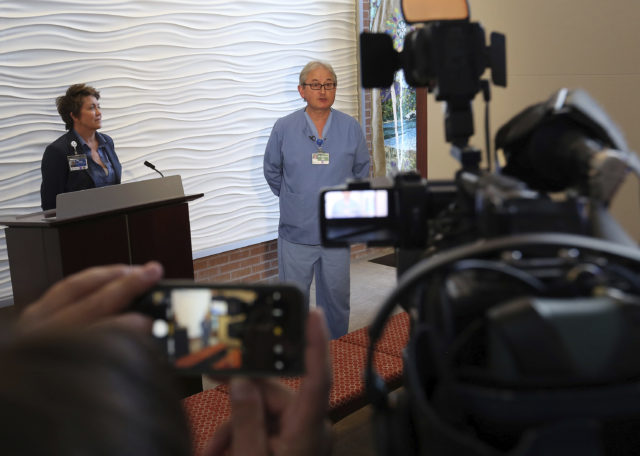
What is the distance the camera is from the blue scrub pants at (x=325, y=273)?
3832 mm

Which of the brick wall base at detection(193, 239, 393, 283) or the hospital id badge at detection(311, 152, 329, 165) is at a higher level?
the hospital id badge at detection(311, 152, 329, 165)

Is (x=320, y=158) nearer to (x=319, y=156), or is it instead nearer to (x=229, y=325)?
(x=319, y=156)

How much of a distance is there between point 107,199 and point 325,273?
1.37m

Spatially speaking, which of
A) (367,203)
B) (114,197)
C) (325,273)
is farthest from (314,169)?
(367,203)

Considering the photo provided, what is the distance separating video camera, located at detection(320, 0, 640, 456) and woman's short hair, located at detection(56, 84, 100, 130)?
3343mm

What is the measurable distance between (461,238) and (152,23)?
4248 millimetres

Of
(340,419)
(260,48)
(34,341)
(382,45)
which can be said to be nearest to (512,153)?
(382,45)

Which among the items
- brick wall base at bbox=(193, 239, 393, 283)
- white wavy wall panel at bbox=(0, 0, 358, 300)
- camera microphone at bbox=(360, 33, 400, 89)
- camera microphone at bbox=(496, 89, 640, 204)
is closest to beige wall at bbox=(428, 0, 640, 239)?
camera microphone at bbox=(360, 33, 400, 89)

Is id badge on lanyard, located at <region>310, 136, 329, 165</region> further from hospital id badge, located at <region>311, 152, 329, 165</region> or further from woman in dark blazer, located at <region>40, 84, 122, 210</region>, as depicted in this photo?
woman in dark blazer, located at <region>40, 84, 122, 210</region>

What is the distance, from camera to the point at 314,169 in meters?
3.78

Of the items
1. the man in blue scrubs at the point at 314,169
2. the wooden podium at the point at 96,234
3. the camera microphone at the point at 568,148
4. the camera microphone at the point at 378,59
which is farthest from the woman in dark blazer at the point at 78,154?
the camera microphone at the point at 568,148

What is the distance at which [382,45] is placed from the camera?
1055 mm

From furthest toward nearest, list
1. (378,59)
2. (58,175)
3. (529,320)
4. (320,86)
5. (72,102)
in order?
(320,86), (72,102), (58,175), (378,59), (529,320)

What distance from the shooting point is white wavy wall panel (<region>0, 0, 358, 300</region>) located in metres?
3.92
